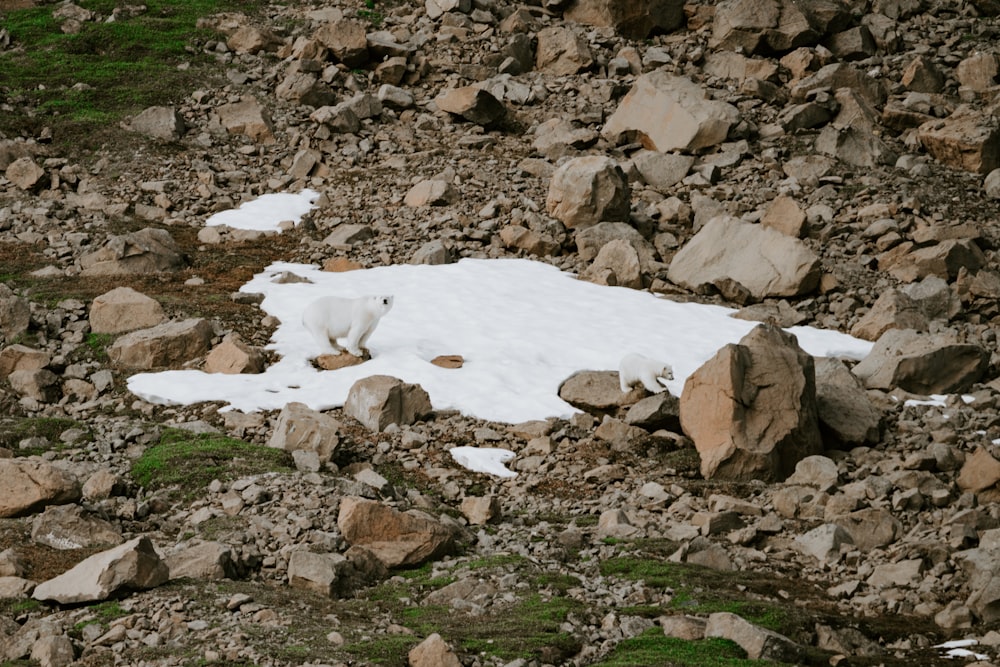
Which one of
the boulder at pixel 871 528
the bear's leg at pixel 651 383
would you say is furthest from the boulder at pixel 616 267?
the boulder at pixel 871 528

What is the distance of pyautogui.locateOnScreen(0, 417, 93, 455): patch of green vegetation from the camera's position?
678 inches

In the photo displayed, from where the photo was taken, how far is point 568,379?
20844 millimetres

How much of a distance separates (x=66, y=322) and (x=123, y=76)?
54.2 feet

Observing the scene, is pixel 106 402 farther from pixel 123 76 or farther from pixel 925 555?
pixel 123 76

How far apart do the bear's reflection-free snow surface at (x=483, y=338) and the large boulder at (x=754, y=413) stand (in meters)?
2.39

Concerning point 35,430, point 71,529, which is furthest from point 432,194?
point 71,529

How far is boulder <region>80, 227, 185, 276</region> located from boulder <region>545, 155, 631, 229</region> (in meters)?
9.41

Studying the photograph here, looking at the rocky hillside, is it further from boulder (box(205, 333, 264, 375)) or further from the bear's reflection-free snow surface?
A: the bear's reflection-free snow surface

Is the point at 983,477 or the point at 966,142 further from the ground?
the point at 983,477

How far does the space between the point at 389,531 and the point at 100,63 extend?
2869 centimetres

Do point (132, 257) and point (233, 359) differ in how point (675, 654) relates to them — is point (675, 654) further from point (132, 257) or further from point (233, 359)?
point (132, 257)

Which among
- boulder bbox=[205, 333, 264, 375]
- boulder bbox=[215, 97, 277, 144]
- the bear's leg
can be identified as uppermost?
the bear's leg

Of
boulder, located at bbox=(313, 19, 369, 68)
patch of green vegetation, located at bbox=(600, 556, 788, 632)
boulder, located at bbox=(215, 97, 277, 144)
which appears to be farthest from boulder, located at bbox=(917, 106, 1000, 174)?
patch of green vegetation, located at bbox=(600, 556, 788, 632)

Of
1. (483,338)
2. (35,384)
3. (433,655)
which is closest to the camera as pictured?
(433,655)
